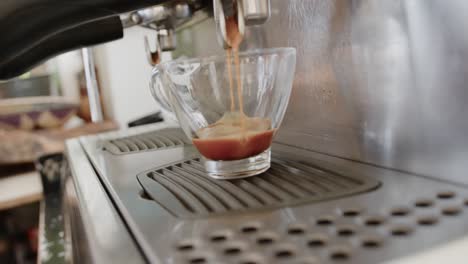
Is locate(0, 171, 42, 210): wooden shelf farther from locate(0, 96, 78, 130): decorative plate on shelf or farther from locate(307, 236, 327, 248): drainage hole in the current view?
locate(307, 236, 327, 248): drainage hole

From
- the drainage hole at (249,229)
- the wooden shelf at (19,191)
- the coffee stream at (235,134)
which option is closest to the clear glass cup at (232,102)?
the coffee stream at (235,134)

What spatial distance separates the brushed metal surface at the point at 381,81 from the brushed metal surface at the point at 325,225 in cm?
2

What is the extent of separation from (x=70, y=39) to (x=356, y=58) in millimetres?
262

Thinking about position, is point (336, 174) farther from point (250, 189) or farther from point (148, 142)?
point (148, 142)

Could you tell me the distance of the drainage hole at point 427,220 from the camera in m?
0.21

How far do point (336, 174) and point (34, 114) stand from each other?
160 cm

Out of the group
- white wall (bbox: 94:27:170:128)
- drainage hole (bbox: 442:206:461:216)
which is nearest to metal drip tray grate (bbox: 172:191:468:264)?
drainage hole (bbox: 442:206:461:216)

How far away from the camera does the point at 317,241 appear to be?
0.21 m

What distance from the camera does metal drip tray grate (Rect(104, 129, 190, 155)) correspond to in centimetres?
56

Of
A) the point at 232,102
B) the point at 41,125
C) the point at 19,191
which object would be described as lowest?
the point at 19,191

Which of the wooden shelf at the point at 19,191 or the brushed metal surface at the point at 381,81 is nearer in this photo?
the brushed metal surface at the point at 381,81

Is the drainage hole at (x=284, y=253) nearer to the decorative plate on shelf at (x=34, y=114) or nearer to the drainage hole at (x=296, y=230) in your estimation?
the drainage hole at (x=296, y=230)

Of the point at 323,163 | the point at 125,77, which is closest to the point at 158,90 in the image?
the point at 323,163

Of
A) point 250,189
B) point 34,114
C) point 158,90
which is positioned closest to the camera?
point 250,189
